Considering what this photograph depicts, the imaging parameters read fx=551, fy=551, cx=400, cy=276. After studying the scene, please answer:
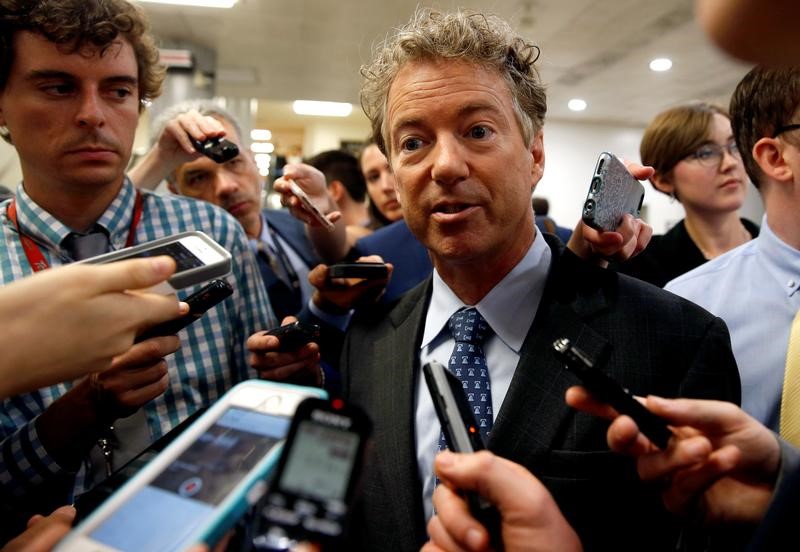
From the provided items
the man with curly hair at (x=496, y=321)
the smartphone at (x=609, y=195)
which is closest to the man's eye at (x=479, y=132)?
the man with curly hair at (x=496, y=321)

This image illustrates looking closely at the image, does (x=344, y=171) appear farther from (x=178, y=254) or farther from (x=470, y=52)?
(x=178, y=254)

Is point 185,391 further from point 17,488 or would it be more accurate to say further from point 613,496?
point 613,496

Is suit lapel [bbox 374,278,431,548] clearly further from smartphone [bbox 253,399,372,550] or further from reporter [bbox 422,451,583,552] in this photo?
smartphone [bbox 253,399,372,550]

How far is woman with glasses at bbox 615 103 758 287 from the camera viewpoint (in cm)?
240

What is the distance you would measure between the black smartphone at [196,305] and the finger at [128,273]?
0.92 ft

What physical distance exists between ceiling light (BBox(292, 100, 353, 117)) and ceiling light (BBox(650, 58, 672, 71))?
5.40 meters

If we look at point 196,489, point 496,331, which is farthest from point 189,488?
point 496,331

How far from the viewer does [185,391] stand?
1405 mm

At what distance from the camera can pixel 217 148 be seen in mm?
1644

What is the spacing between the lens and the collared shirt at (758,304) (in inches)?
49.8

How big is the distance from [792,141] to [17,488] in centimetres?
196

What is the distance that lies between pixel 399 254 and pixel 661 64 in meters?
7.14

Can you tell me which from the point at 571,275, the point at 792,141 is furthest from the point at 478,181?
the point at 792,141

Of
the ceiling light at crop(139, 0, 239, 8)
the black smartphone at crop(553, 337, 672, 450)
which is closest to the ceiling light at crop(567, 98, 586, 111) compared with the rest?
the ceiling light at crop(139, 0, 239, 8)
